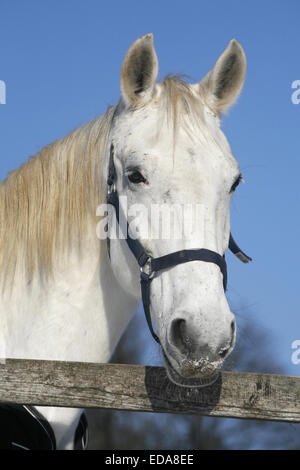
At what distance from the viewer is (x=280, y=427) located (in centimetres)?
1978

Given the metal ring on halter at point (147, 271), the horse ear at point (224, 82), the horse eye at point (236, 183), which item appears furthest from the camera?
the horse ear at point (224, 82)

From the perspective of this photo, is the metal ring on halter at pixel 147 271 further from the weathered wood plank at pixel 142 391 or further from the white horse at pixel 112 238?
the weathered wood plank at pixel 142 391

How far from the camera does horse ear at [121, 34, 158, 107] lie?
3254 millimetres

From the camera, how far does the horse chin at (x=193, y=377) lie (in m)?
2.50

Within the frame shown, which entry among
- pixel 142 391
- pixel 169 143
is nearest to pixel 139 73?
pixel 169 143

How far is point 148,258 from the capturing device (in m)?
2.97

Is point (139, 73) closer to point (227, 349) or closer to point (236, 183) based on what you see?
point (236, 183)

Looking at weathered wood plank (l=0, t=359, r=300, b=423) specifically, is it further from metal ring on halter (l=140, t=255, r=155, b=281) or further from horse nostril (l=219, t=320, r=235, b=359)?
metal ring on halter (l=140, t=255, r=155, b=281)

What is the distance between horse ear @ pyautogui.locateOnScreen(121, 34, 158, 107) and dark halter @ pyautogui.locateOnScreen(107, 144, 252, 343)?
345 millimetres

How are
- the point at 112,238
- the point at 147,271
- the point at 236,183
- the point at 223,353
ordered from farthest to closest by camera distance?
the point at 112,238, the point at 236,183, the point at 147,271, the point at 223,353

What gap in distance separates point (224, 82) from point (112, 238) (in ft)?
4.30

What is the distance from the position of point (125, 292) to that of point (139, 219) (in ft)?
1.95

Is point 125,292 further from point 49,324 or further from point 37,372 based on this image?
point 37,372

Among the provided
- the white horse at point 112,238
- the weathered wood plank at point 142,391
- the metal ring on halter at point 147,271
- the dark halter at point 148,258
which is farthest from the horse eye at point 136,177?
the weathered wood plank at point 142,391
